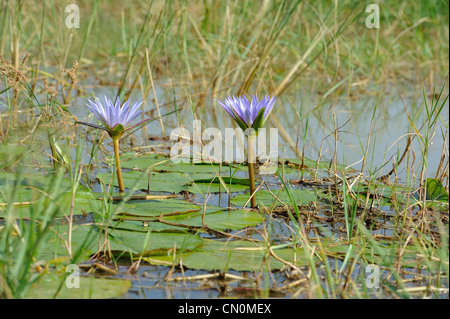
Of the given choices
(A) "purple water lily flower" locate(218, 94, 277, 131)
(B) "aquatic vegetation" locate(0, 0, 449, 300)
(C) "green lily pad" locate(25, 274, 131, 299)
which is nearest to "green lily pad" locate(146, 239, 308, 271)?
(B) "aquatic vegetation" locate(0, 0, 449, 300)

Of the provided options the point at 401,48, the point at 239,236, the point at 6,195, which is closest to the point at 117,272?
the point at 239,236

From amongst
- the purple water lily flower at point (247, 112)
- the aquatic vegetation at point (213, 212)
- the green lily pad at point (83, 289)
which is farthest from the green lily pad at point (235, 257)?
the purple water lily flower at point (247, 112)

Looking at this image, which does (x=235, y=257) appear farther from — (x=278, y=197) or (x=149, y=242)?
(x=278, y=197)

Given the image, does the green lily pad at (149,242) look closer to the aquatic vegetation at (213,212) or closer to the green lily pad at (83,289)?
the aquatic vegetation at (213,212)

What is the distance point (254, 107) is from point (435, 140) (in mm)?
1764

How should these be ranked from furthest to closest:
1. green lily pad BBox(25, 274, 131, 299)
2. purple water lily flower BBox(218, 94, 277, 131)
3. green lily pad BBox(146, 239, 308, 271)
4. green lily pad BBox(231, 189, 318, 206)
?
green lily pad BBox(231, 189, 318, 206) → purple water lily flower BBox(218, 94, 277, 131) → green lily pad BBox(146, 239, 308, 271) → green lily pad BBox(25, 274, 131, 299)

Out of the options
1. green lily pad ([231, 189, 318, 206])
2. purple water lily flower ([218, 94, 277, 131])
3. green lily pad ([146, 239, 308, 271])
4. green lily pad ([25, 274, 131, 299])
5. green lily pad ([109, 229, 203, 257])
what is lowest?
green lily pad ([25, 274, 131, 299])

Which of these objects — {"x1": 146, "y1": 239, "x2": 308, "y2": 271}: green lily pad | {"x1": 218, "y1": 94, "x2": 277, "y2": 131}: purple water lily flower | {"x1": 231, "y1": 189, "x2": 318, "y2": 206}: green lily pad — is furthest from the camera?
{"x1": 231, "y1": 189, "x2": 318, "y2": 206}: green lily pad

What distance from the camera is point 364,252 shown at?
1.68m

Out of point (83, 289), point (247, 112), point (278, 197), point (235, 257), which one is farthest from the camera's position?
point (278, 197)

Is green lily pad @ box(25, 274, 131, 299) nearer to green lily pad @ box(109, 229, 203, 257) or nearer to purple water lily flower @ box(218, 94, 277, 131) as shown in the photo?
green lily pad @ box(109, 229, 203, 257)

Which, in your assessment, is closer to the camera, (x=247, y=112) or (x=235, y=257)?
(x=235, y=257)

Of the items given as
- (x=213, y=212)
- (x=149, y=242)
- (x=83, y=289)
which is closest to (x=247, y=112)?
(x=213, y=212)
